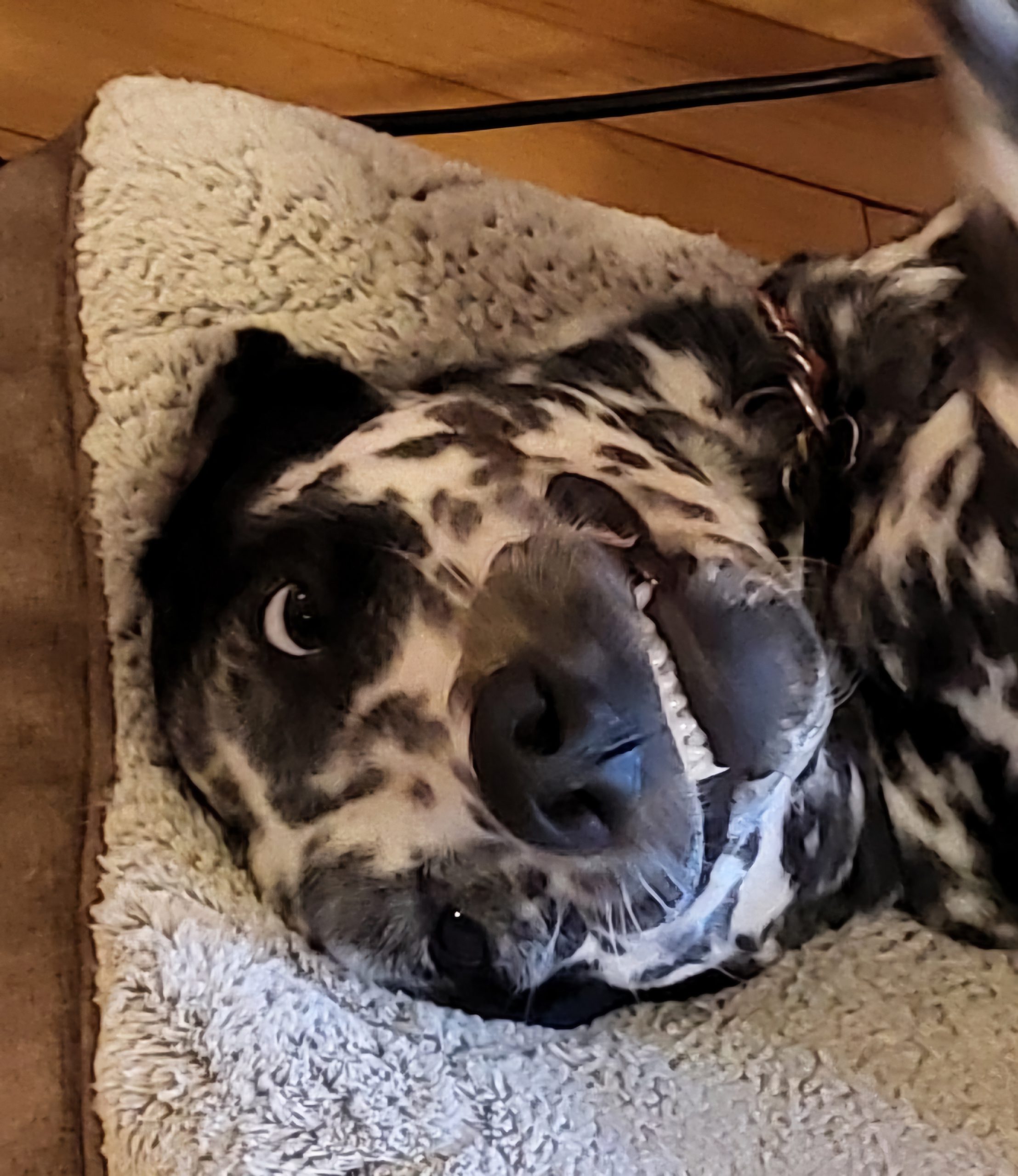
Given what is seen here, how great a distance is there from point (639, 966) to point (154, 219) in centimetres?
108

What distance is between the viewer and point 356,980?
1.54m

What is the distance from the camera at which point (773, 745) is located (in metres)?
1.31

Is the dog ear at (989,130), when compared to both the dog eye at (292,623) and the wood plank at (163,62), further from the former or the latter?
the wood plank at (163,62)

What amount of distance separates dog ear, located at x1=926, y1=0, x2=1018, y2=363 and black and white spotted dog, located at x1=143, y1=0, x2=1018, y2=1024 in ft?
0.14

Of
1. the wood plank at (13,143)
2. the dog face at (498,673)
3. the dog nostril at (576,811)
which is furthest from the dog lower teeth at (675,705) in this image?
the wood plank at (13,143)

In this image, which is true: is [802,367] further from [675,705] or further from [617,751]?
[617,751]

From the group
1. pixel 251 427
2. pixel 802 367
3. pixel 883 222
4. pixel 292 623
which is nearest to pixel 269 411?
pixel 251 427

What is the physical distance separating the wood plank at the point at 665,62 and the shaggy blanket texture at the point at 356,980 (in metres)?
0.33

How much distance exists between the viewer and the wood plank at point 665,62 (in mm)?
2307

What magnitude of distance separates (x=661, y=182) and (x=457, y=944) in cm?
133

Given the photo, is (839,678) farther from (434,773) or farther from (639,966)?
(434,773)

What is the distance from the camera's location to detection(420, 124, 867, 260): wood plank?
2289 mm

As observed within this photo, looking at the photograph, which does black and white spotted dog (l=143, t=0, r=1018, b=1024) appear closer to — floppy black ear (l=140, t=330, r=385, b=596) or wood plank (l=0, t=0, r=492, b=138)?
floppy black ear (l=140, t=330, r=385, b=596)

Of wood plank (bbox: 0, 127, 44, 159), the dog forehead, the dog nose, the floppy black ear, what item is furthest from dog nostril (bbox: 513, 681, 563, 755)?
wood plank (bbox: 0, 127, 44, 159)
